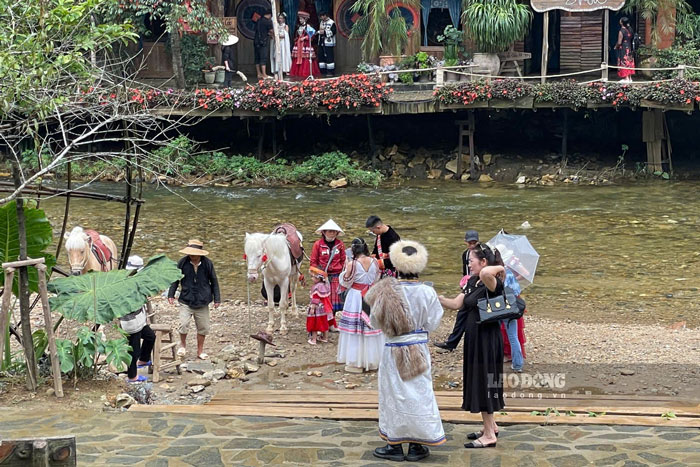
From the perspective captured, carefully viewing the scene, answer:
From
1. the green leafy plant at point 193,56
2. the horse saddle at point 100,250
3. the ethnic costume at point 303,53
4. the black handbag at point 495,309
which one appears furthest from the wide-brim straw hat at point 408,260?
the ethnic costume at point 303,53

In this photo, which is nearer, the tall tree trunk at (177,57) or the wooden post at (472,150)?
the tall tree trunk at (177,57)

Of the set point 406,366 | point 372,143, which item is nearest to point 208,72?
point 372,143

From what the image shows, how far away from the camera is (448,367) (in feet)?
33.0

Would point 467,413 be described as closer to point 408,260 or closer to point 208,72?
point 408,260

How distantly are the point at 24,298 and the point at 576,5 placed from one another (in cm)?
1781

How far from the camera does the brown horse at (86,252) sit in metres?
10.2

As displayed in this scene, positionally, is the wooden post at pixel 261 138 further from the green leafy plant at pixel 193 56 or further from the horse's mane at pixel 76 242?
the horse's mane at pixel 76 242

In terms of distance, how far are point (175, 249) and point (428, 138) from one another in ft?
34.6

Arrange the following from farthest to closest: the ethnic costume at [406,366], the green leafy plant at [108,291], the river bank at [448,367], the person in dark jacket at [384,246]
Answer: the person in dark jacket at [384,246] → the river bank at [448,367] → the green leafy plant at [108,291] → the ethnic costume at [406,366]

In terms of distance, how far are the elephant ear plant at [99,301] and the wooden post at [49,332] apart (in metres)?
0.20

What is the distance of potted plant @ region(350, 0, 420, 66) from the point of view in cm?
2303

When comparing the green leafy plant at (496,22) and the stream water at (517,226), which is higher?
the green leafy plant at (496,22)

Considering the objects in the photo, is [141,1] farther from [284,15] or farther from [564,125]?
[564,125]

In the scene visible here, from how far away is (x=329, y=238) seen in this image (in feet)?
35.9
